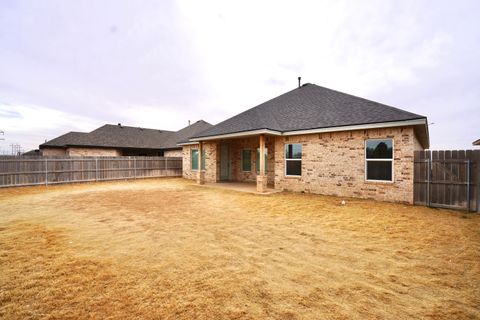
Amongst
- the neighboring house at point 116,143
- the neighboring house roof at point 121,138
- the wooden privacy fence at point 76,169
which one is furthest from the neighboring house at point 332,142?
the neighboring house roof at point 121,138

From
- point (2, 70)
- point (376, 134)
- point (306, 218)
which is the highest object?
point (2, 70)

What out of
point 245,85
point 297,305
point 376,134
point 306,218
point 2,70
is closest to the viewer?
point 297,305

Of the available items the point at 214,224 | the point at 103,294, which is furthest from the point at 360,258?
the point at 103,294

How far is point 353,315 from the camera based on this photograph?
223 centimetres

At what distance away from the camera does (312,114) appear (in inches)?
474

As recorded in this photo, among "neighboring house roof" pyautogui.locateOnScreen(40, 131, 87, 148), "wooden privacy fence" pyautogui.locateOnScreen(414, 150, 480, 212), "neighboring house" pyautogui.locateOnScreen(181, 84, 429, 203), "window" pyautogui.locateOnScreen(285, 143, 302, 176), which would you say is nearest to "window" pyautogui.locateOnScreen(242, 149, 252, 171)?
"neighboring house" pyautogui.locateOnScreen(181, 84, 429, 203)

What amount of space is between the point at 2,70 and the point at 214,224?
798 inches

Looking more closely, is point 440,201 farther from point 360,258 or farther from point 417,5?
point 417,5

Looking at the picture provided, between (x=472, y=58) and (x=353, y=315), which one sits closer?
(x=353, y=315)

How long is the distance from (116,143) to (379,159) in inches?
1016

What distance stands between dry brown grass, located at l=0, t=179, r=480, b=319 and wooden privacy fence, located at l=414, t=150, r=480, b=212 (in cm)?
164

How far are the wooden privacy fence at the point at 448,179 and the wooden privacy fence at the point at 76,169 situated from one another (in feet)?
64.9

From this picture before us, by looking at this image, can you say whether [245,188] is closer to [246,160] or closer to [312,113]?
[246,160]

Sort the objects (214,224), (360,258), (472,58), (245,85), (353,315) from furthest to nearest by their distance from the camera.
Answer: (245,85), (472,58), (214,224), (360,258), (353,315)
